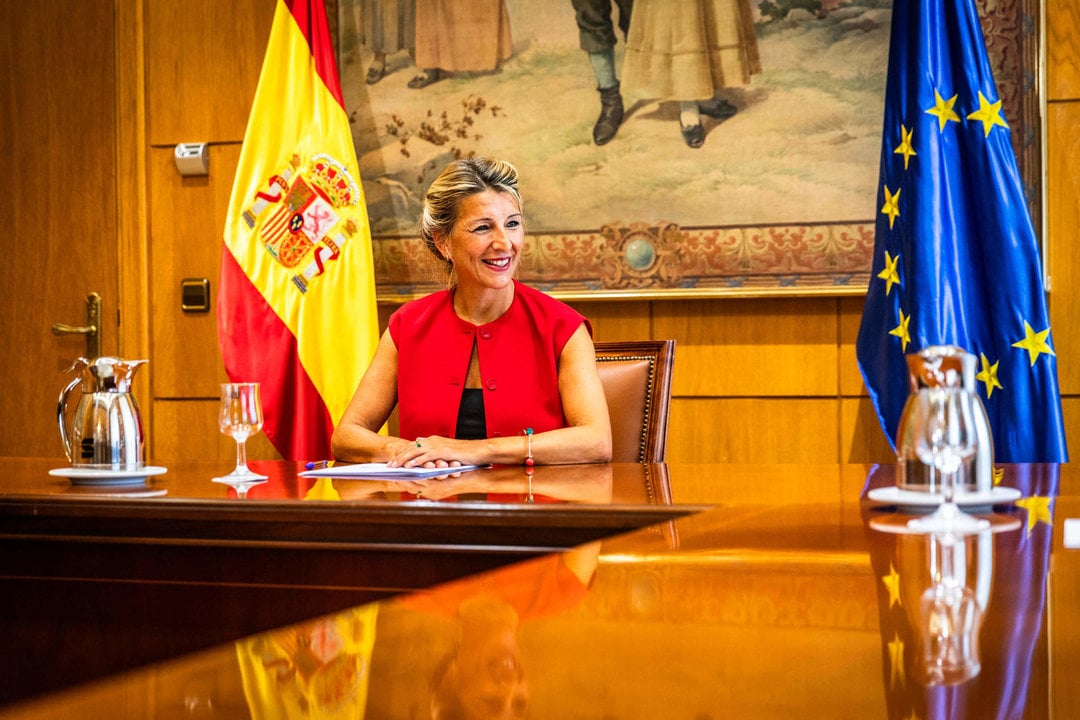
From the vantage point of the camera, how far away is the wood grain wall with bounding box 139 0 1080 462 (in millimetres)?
3834

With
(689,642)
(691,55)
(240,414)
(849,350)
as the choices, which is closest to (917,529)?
(689,642)

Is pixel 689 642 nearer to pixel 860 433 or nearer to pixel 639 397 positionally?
pixel 639 397

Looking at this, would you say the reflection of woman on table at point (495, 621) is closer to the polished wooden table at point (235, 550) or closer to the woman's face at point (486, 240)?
the polished wooden table at point (235, 550)

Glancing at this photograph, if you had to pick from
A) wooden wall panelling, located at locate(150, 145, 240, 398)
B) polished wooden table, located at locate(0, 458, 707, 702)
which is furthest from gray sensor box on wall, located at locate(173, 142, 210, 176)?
polished wooden table, located at locate(0, 458, 707, 702)

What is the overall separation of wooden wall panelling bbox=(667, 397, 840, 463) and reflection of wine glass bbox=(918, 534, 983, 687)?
3066 millimetres

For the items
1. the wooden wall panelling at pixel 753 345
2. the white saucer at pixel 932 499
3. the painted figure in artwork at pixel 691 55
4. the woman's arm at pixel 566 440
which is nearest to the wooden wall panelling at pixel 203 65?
the painted figure in artwork at pixel 691 55

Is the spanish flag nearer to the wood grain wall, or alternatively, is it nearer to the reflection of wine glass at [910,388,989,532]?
the wood grain wall

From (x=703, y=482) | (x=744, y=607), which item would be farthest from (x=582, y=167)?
(x=744, y=607)

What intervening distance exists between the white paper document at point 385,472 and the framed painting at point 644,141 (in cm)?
203

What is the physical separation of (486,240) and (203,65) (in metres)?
2.33

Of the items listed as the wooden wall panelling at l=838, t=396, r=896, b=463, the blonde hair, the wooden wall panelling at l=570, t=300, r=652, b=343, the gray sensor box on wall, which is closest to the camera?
the blonde hair

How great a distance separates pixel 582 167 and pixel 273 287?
1.22m

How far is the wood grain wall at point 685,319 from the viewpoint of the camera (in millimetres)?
3834

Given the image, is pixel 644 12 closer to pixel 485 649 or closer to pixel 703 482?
pixel 703 482
